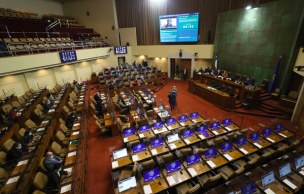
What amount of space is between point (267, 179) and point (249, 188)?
27.8 inches

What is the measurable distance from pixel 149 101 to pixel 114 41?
14.9m

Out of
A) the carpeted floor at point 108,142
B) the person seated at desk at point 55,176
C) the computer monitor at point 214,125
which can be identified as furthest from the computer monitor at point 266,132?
the person seated at desk at point 55,176

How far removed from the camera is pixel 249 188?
3795 millimetres

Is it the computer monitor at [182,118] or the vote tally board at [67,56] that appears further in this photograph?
the vote tally board at [67,56]

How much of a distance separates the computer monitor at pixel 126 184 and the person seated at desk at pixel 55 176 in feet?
5.72

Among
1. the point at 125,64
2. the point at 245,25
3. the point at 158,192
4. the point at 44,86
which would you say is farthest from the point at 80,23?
the point at 158,192

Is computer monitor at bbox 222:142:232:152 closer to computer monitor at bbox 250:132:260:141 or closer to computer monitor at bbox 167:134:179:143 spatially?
computer monitor at bbox 250:132:260:141

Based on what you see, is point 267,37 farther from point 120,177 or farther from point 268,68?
point 120,177

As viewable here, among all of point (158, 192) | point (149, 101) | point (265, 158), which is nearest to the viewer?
point (158, 192)

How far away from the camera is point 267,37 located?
430 inches

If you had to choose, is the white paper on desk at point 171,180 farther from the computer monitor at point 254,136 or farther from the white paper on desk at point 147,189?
the computer monitor at point 254,136

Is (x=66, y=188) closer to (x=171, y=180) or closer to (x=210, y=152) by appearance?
(x=171, y=180)

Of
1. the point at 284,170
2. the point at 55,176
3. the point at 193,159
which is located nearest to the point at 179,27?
the point at 193,159

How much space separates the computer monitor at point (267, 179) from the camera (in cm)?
400
